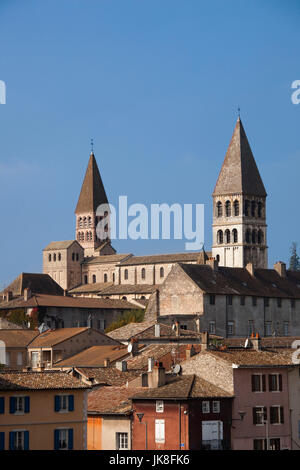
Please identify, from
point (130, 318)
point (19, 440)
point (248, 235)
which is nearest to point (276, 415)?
point (19, 440)

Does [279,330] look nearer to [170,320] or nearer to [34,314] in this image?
[170,320]

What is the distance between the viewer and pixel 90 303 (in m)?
115

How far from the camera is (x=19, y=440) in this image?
141 ft

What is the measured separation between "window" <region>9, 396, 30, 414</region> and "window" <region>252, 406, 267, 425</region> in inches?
471

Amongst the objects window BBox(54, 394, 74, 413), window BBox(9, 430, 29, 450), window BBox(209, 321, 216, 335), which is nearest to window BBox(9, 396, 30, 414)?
window BBox(9, 430, 29, 450)

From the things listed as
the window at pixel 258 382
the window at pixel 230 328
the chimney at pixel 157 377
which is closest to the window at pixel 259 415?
the window at pixel 258 382

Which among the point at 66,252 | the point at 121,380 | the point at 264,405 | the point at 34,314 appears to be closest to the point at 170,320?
the point at 34,314

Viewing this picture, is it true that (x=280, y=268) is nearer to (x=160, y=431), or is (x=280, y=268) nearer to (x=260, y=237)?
(x=260, y=237)

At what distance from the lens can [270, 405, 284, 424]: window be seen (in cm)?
5081

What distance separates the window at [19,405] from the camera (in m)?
43.3

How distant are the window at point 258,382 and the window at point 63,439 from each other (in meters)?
10.3

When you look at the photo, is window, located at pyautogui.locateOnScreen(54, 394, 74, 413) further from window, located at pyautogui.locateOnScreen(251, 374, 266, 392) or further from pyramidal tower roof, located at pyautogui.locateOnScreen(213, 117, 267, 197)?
pyramidal tower roof, located at pyautogui.locateOnScreen(213, 117, 267, 197)

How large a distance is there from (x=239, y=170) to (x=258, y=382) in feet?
312

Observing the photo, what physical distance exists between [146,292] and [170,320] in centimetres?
5074
